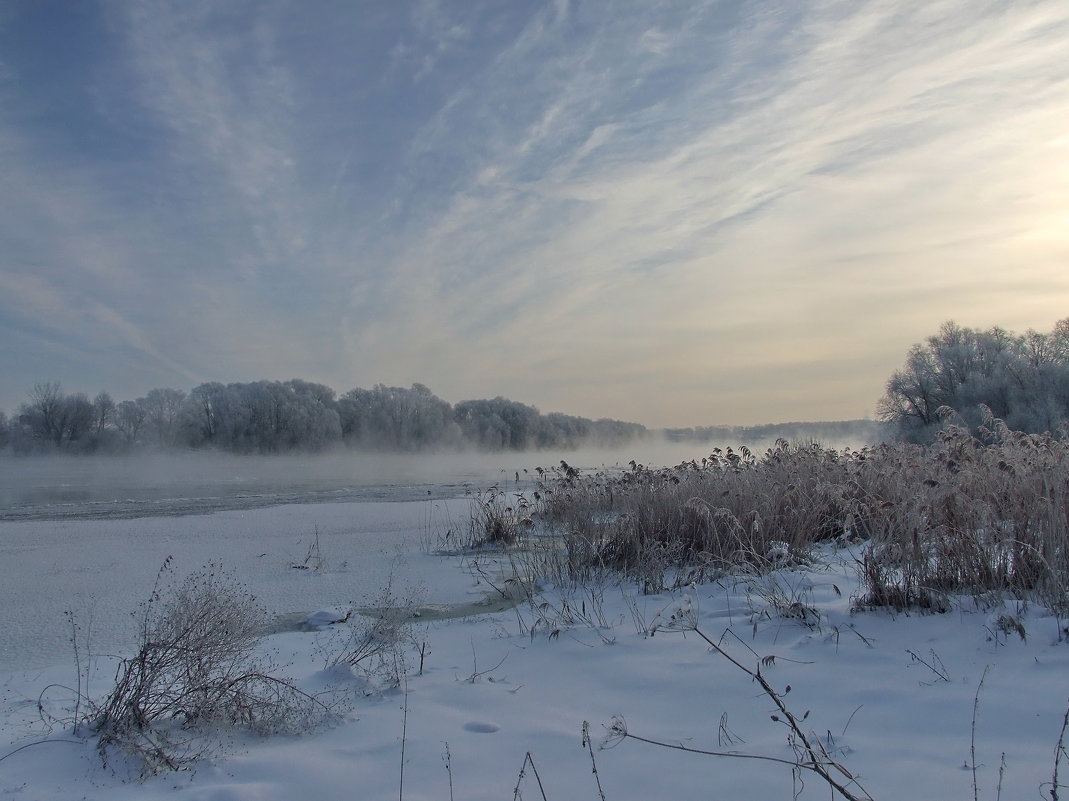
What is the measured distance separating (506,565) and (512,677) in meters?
4.69

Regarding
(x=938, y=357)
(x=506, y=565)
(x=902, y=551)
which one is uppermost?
(x=938, y=357)

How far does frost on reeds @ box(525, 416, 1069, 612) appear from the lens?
4.30 meters

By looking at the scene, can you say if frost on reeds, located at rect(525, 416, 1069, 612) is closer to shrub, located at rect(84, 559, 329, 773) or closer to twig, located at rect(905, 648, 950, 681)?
twig, located at rect(905, 648, 950, 681)

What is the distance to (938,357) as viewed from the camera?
43.0m

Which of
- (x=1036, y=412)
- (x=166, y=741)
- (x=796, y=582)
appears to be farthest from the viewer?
(x=1036, y=412)

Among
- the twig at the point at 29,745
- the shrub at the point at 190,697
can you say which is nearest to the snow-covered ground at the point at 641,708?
the twig at the point at 29,745

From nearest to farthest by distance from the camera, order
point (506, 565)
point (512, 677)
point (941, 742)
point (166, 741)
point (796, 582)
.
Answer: point (941, 742) < point (166, 741) < point (512, 677) < point (796, 582) < point (506, 565)

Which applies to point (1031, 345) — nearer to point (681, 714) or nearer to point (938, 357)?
point (938, 357)

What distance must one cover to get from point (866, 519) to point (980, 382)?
37.3m

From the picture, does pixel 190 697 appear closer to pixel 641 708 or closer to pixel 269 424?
pixel 641 708

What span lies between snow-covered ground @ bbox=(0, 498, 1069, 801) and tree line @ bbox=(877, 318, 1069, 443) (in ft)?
111

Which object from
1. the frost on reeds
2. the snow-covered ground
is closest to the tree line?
the frost on reeds

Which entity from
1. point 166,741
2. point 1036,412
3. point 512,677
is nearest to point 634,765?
point 512,677

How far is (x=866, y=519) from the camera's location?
23.4ft
